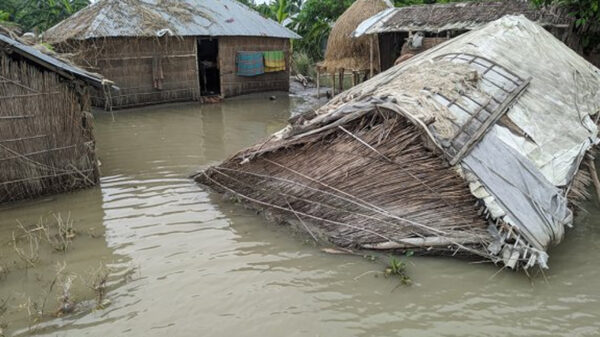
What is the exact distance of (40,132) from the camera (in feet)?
21.0

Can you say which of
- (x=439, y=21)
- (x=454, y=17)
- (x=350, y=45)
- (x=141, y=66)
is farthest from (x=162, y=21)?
(x=454, y=17)

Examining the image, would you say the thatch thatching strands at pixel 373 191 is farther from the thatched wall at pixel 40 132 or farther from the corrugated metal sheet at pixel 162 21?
the corrugated metal sheet at pixel 162 21

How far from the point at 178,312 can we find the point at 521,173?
11.1 ft

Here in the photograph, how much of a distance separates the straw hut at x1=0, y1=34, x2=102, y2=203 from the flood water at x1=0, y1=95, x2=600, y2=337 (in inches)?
15.2

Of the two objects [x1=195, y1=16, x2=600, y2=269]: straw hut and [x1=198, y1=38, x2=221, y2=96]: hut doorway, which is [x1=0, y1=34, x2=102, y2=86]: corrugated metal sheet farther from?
[x1=198, y1=38, x2=221, y2=96]: hut doorway

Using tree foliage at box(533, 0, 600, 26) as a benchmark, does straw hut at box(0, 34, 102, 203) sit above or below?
below

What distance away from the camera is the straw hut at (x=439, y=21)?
10.3 metres

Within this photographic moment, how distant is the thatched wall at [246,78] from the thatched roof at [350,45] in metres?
3.21

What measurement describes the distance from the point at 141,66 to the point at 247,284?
1124 centimetres

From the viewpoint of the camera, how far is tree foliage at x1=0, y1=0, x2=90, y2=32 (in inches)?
866

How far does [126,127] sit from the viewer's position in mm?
11570

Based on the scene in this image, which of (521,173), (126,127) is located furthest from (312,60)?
(521,173)

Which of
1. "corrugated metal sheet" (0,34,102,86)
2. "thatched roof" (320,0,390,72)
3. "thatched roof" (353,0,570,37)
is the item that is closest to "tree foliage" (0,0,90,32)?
"thatched roof" (320,0,390,72)

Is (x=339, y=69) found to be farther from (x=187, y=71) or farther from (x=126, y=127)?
(x=126, y=127)
